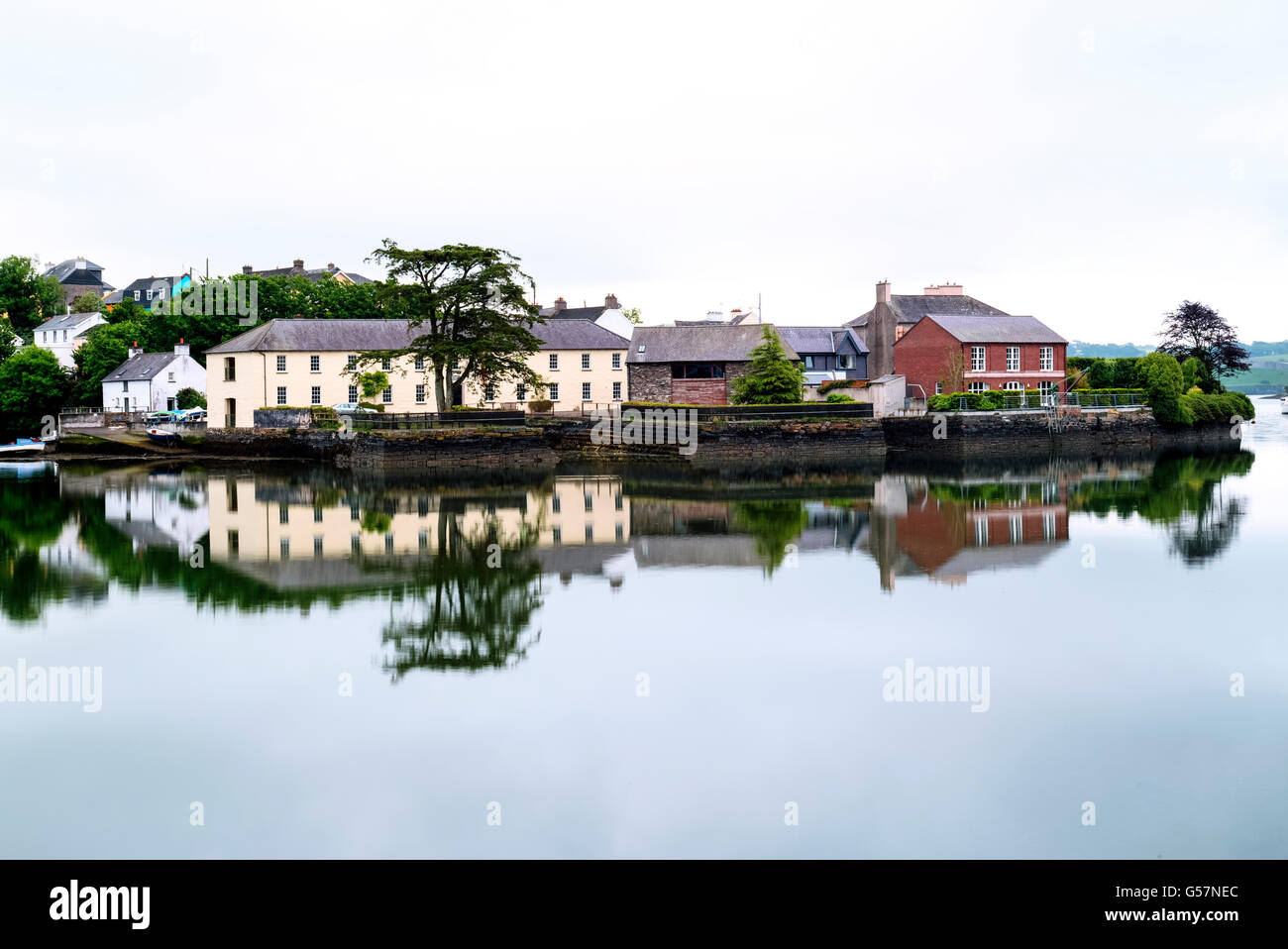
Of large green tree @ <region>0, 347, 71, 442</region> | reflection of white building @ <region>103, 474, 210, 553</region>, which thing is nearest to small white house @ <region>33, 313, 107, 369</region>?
large green tree @ <region>0, 347, 71, 442</region>

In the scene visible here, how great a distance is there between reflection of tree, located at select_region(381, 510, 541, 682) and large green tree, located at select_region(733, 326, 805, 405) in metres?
31.2

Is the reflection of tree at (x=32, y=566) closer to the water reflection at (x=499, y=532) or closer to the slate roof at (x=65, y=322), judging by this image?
the water reflection at (x=499, y=532)

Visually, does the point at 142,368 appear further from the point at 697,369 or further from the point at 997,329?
the point at 997,329

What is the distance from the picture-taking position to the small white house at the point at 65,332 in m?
90.3

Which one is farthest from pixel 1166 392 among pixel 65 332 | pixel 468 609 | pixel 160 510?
pixel 65 332

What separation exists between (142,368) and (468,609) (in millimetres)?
57638

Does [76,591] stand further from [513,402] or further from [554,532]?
[513,402]

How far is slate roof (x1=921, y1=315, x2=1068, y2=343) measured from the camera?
6259 cm

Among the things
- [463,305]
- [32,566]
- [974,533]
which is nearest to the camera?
[32,566]

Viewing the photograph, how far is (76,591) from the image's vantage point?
1938cm

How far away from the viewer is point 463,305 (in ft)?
175

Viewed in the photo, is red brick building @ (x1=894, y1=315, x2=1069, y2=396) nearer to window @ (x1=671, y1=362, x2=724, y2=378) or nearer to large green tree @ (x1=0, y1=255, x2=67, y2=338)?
window @ (x1=671, y1=362, x2=724, y2=378)

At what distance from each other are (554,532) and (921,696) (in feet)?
49.2

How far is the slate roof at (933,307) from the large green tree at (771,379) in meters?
15.6
